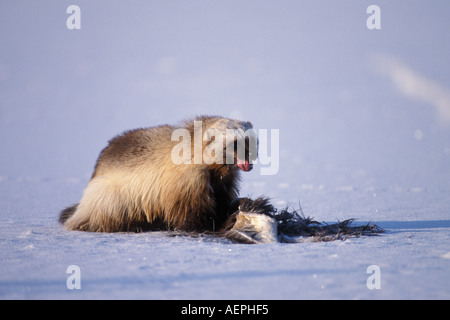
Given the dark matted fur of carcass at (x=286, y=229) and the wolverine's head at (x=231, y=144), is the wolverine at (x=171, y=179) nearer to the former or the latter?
the wolverine's head at (x=231, y=144)

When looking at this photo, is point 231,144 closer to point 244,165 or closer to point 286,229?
point 244,165

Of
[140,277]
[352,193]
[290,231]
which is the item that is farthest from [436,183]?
[140,277]

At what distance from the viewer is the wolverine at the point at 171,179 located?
477cm

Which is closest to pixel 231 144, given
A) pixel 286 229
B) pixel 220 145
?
pixel 220 145

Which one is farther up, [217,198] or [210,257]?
[217,198]

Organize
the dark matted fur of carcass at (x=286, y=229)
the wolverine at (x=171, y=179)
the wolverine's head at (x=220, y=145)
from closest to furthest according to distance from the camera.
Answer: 1. the dark matted fur of carcass at (x=286, y=229)
2. the wolverine's head at (x=220, y=145)
3. the wolverine at (x=171, y=179)

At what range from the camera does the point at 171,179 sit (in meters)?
→ 4.92

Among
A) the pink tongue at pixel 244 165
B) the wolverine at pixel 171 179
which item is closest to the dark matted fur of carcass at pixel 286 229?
the wolverine at pixel 171 179

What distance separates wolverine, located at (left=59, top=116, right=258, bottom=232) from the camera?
4.77 meters

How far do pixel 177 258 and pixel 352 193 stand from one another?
7.40 meters
